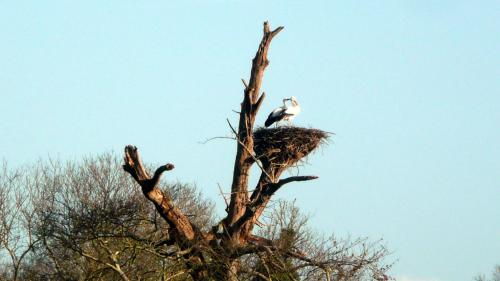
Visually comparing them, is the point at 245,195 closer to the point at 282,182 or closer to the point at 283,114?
the point at 282,182

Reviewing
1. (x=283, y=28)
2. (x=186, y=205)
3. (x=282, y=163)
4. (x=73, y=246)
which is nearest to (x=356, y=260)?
(x=282, y=163)

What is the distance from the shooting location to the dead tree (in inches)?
872

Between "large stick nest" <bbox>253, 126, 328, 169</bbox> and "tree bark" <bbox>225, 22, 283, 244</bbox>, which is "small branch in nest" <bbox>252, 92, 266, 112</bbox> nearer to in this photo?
"tree bark" <bbox>225, 22, 283, 244</bbox>

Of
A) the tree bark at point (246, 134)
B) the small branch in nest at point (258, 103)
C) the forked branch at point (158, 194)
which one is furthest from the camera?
the tree bark at point (246, 134)

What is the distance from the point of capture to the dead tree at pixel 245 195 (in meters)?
22.2

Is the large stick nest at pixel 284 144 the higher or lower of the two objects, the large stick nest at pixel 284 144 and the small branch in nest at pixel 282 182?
the higher

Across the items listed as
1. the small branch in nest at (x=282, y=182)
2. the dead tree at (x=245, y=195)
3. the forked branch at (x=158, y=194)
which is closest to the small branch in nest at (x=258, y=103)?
the dead tree at (x=245, y=195)

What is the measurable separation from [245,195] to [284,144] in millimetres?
1472

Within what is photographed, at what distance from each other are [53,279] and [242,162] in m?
5.26

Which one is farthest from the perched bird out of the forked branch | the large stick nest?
the forked branch

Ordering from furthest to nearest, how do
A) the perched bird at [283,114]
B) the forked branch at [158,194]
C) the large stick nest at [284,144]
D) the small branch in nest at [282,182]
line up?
the perched bird at [283,114], the large stick nest at [284,144], the small branch in nest at [282,182], the forked branch at [158,194]

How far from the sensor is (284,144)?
24562 millimetres

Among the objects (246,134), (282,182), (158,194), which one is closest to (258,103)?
(246,134)

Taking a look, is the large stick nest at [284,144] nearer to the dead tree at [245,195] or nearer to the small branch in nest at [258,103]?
the dead tree at [245,195]
